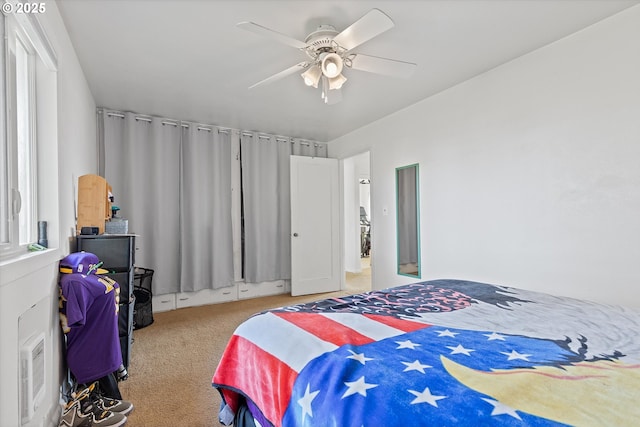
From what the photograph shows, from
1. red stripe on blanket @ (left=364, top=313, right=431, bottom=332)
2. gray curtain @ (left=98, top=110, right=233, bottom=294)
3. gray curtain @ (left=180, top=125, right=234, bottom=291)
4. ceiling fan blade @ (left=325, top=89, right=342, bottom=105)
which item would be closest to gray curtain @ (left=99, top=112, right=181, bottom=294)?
gray curtain @ (left=98, top=110, right=233, bottom=294)

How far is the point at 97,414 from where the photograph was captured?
1.80 metres

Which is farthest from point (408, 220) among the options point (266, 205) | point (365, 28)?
point (365, 28)

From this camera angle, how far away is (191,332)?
127 inches

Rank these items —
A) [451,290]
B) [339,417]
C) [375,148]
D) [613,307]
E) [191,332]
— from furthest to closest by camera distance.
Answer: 1. [375,148]
2. [191,332]
3. [451,290]
4. [613,307]
5. [339,417]

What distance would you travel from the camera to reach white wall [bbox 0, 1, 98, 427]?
3.77ft

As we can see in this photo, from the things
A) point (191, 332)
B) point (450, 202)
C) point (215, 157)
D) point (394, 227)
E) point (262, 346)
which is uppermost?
point (215, 157)

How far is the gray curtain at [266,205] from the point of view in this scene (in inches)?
177

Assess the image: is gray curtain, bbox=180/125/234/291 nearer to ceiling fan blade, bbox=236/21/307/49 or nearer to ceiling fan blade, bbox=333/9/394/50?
ceiling fan blade, bbox=236/21/307/49

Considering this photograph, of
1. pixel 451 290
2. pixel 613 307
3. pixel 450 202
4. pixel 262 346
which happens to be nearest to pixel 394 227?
pixel 450 202

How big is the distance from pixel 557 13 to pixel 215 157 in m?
3.70

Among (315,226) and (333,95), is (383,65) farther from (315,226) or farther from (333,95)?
(315,226)

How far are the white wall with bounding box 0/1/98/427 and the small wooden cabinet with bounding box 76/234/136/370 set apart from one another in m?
0.15

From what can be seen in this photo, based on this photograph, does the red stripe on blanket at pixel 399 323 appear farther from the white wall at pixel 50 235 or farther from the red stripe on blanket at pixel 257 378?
the white wall at pixel 50 235

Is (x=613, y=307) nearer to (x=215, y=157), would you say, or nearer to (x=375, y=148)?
(x=375, y=148)
